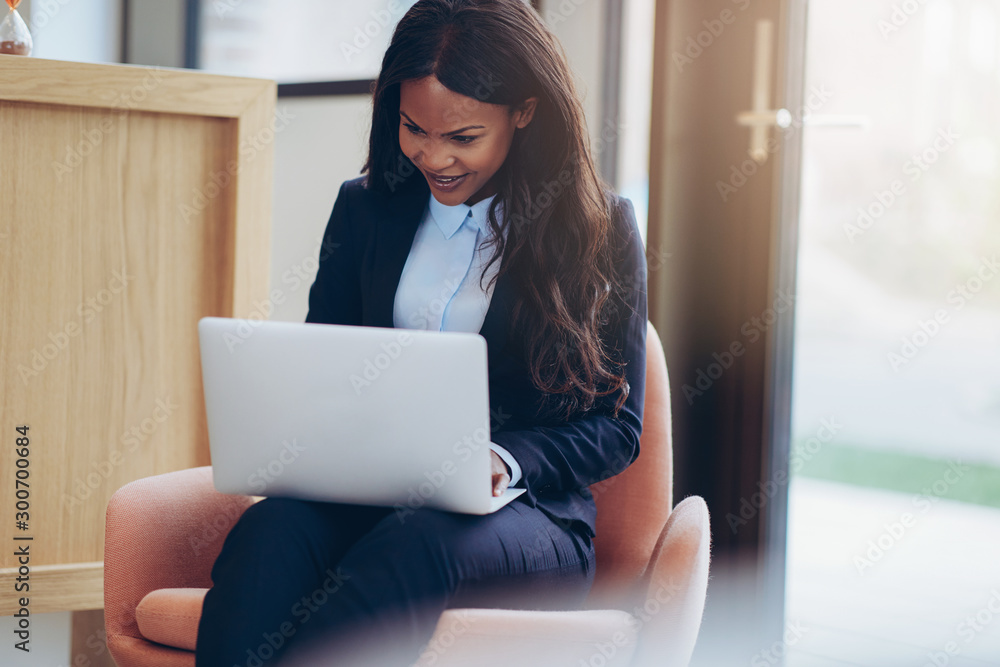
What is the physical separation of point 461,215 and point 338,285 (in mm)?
232

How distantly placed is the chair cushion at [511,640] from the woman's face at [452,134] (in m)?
0.61

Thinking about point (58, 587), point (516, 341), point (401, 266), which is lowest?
point (58, 587)

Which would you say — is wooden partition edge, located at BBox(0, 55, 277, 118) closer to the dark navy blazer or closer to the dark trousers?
the dark navy blazer

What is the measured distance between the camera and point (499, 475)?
3.57 feet

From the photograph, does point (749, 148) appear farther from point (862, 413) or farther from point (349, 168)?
point (349, 168)

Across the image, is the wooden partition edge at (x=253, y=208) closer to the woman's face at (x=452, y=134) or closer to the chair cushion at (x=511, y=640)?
the woman's face at (x=452, y=134)

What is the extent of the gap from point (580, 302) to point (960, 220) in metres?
0.86

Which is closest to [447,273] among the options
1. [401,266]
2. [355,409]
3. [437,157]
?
[401,266]

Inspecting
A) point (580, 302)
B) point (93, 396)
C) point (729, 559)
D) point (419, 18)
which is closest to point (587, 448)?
point (580, 302)

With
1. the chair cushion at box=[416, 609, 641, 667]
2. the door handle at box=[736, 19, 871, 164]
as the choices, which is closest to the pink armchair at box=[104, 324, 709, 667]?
the chair cushion at box=[416, 609, 641, 667]

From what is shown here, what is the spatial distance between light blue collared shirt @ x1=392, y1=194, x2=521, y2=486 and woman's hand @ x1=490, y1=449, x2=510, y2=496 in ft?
0.85

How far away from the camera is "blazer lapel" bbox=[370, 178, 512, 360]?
1288mm

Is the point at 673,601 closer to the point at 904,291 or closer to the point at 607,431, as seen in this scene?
the point at 607,431

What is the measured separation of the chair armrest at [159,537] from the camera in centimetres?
118
